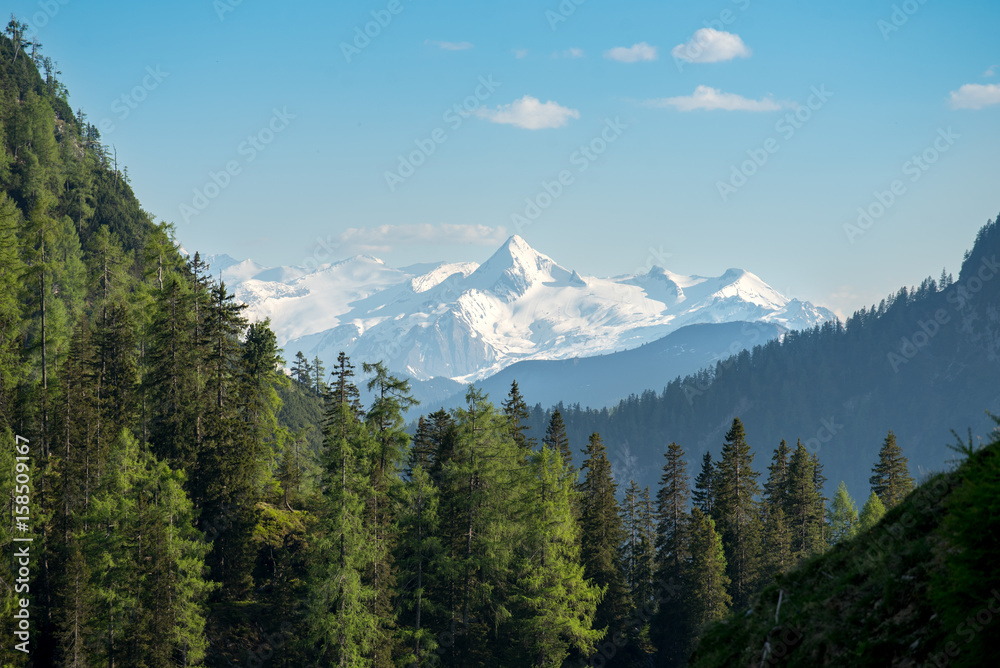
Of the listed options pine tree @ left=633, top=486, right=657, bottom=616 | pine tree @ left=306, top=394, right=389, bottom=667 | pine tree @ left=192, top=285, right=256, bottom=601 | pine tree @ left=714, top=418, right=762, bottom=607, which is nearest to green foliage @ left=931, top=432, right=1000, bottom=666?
pine tree @ left=306, top=394, right=389, bottom=667

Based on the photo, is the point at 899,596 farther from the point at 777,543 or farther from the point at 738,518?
the point at 777,543

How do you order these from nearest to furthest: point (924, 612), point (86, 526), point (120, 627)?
point (924, 612), point (120, 627), point (86, 526)

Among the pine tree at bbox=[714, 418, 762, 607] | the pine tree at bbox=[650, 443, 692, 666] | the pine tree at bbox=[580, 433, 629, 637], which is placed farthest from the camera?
the pine tree at bbox=[714, 418, 762, 607]

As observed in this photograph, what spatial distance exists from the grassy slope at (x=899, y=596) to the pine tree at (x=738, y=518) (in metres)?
44.1

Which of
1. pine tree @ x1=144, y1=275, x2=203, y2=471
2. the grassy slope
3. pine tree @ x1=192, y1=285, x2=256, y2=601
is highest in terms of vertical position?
pine tree @ x1=144, y1=275, x2=203, y2=471

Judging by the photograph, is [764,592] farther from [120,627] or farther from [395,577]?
[120,627]

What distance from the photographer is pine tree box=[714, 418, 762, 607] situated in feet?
183

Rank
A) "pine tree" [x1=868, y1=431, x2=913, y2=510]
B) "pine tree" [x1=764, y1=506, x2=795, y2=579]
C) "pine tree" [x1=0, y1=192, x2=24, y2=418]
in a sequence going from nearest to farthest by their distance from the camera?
"pine tree" [x1=0, y1=192, x2=24, y2=418]
"pine tree" [x1=764, y1=506, x2=795, y2=579]
"pine tree" [x1=868, y1=431, x2=913, y2=510]

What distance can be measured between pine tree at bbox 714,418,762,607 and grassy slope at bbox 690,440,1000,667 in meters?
44.1

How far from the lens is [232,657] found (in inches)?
1676

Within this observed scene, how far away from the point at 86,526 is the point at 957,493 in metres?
44.4

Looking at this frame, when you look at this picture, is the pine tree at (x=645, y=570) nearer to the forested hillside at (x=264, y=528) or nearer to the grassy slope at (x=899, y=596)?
the forested hillside at (x=264, y=528)

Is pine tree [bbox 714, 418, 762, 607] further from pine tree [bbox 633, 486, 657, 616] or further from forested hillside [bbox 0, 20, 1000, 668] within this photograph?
pine tree [bbox 633, 486, 657, 616]

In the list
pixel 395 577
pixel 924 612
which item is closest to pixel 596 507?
pixel 395 577
